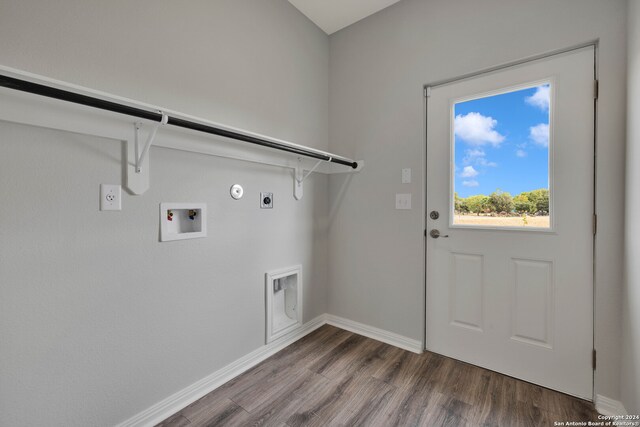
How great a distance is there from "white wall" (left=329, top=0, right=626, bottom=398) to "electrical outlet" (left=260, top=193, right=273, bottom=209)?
2.29 ft

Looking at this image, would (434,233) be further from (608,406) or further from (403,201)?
(608,406)

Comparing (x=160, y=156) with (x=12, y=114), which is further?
(x=160, y=156)

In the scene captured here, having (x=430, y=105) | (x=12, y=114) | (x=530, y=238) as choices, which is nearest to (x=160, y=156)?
(x=12, y=114)

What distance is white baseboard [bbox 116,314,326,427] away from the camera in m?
1.35

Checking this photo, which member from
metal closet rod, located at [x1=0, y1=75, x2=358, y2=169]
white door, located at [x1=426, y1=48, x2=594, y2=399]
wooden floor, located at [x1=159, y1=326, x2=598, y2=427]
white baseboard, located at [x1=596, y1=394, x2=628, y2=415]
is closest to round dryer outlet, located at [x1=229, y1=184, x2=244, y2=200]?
metal closet rod, located at [x1=0, y1=75, x2=358, y2=169]

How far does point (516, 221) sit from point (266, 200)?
161 cm

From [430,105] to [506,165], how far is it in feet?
2.17

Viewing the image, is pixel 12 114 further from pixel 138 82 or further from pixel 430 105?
pixel 430 105

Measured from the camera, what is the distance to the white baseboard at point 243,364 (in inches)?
54.2

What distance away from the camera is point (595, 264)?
1.49m

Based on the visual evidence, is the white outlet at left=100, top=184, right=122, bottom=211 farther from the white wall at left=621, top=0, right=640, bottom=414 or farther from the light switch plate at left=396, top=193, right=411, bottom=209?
the white wall at left=621, top=0, right=640, bottom=414

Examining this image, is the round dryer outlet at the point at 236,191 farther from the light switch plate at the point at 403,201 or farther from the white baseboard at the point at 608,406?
the white baseboard at the point at 608,406

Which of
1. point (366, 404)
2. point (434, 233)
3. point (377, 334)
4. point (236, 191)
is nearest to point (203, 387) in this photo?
point (366, 404)

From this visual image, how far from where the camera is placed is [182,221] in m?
1.52
